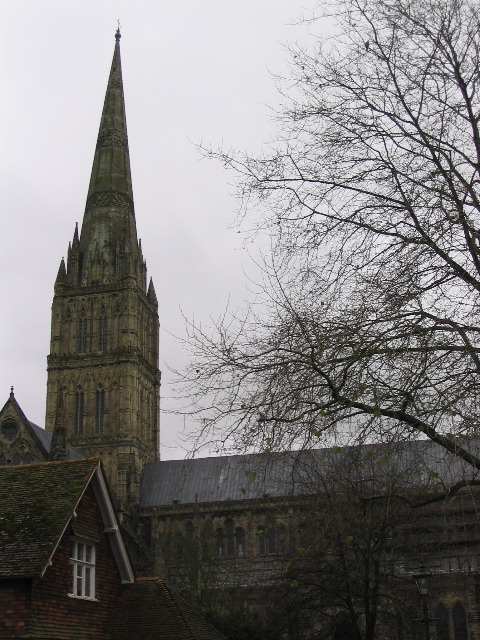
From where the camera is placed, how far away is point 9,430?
Result: 55312 millimetres

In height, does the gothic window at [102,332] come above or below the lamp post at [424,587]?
above

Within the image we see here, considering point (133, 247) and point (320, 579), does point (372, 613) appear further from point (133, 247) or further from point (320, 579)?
point (133, 247)

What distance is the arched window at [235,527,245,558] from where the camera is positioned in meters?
57.0

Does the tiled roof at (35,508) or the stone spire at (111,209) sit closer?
the tiled roof at (35,508)

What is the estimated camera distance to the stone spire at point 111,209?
220 feet

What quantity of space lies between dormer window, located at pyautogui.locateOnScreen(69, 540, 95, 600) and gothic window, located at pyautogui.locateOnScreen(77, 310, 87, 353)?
154 ft

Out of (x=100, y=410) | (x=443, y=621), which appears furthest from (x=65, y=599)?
(x=100, y=410)

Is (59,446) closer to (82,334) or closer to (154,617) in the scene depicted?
(82,334)

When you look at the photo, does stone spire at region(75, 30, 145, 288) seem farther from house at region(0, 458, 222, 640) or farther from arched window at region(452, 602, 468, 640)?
house at region(0, 458, 222, 640)

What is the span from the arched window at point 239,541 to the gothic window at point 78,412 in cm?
1427

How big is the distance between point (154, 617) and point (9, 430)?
38.8m

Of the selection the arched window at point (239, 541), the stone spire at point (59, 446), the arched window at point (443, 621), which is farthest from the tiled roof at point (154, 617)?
the arched window at point (239, 541)

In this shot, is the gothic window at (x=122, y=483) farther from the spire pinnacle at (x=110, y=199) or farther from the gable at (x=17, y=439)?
the spire pinnacle at (x=110, y=199)

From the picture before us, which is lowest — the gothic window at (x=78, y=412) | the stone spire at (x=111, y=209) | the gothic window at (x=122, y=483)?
the gothic window at (x=122, y=483)
